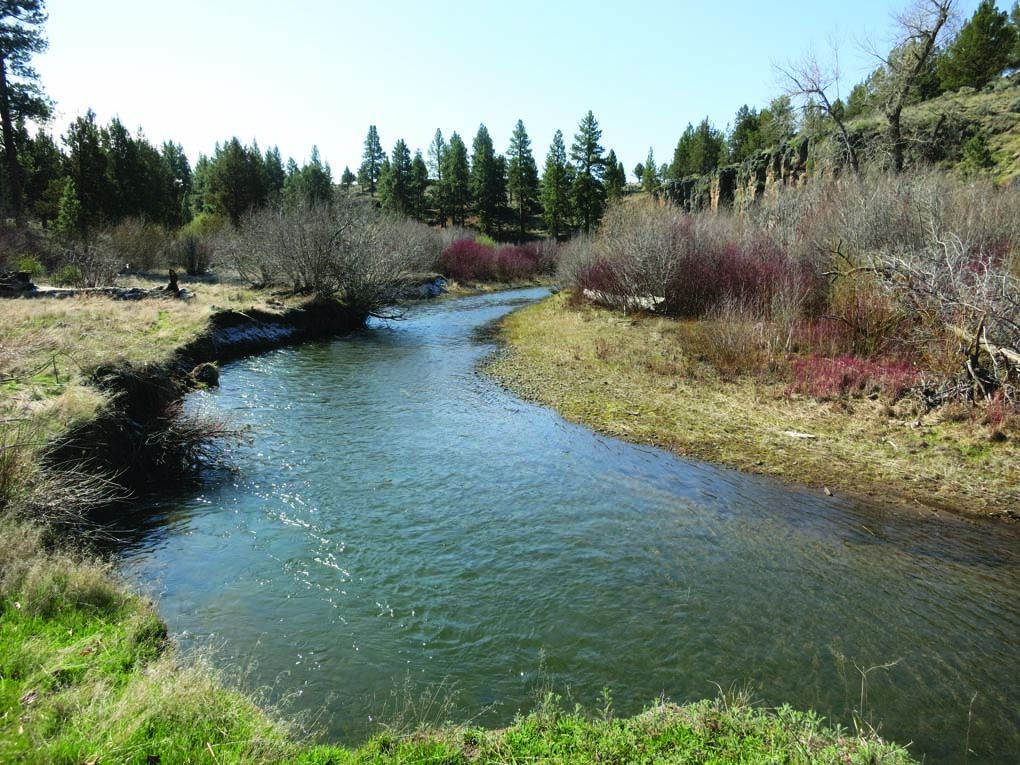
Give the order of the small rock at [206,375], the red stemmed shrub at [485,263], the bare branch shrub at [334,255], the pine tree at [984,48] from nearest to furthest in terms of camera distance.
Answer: the small rock at [206,375], the bare branch shrub at [334,255], the pine tree at [984,48], the red stemmed shrub at [485,263]

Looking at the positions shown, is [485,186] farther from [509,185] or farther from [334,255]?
[334,255]

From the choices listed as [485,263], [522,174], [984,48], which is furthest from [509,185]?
[984,48]

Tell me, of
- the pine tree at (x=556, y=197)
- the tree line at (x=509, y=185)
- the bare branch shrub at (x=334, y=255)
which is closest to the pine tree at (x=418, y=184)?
the tree line at (x=509, y=185)

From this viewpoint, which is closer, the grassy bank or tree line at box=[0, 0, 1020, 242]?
the grassy bank

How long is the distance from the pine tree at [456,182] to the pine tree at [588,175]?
56.6 feet

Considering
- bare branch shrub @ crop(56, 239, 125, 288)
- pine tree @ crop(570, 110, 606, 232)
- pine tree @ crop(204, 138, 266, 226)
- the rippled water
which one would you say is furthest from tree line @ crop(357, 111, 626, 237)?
the rippled water

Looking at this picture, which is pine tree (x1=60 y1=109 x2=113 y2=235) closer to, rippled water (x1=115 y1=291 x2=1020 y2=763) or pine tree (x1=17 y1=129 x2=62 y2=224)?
pine tree (x1=17 y1=129 x2=62 y2=224)

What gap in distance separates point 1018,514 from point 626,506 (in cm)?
632

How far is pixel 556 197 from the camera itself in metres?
74.9

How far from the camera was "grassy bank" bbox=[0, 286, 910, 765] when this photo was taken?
11.9 feet

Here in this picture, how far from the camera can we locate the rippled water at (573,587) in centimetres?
545

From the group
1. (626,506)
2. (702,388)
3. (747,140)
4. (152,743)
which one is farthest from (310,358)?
(747,140)

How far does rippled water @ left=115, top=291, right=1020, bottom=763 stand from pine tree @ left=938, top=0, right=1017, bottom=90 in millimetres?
59743

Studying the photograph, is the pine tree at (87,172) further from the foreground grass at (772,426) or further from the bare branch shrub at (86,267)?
the foreground grass at (772,426)
